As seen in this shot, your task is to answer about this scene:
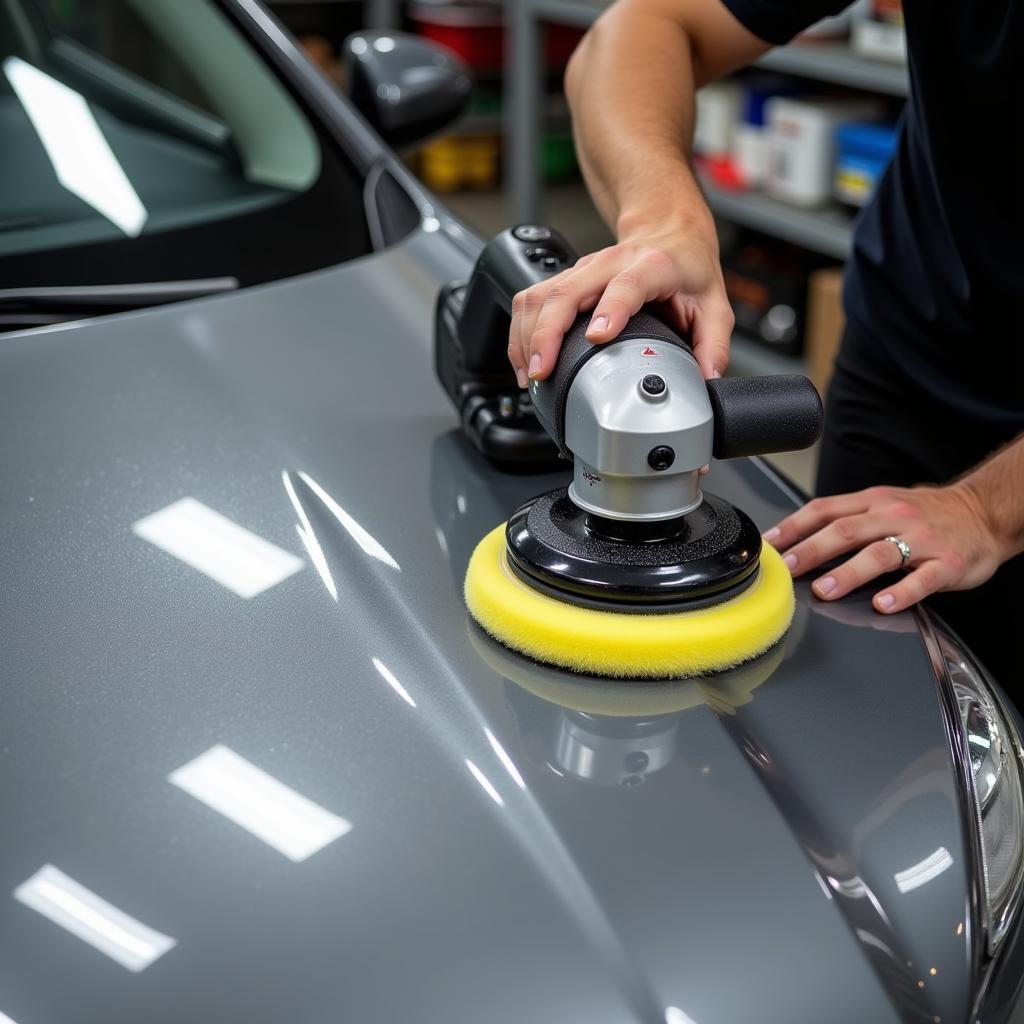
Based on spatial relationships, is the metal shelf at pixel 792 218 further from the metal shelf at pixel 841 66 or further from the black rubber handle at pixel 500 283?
the black rubber handle at pixel 500 283

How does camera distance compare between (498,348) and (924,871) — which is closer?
(924,871)

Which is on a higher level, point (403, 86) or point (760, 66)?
point (403, 86)

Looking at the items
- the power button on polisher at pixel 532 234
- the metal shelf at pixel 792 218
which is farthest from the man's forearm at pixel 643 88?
the metal shelf at pixel 792 218

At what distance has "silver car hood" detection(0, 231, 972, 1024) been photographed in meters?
0.68

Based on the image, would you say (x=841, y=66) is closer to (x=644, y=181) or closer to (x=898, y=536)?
(x=644, y=181)

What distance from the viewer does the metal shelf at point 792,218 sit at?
3266mm

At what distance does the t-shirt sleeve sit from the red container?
359 centimetres

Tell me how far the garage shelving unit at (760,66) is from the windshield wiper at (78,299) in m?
1.79

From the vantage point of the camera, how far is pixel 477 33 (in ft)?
16.4

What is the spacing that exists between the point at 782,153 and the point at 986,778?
9.30ft

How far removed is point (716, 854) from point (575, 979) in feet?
0.40

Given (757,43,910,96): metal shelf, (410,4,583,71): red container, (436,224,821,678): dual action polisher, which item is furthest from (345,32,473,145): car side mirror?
(410,4,583,71): red container

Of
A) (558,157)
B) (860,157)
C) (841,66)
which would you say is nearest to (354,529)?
(841,66)

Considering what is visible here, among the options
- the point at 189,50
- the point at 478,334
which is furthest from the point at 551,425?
the point at 189,50
